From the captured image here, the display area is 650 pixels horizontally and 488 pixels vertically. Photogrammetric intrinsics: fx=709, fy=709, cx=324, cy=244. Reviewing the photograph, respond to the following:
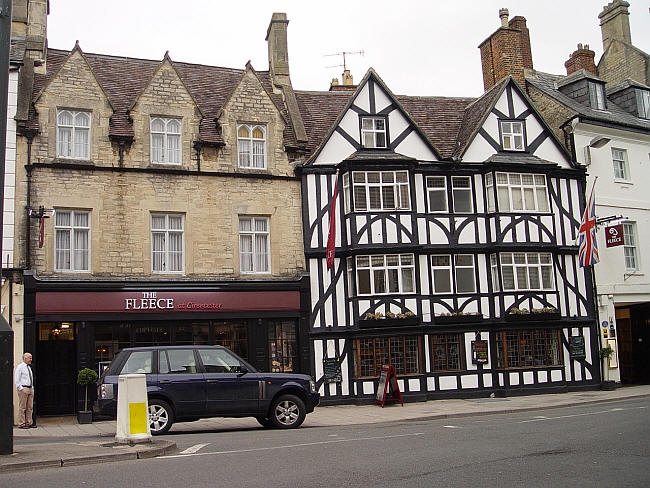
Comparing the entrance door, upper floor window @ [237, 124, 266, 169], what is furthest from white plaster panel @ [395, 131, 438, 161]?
the entrance door

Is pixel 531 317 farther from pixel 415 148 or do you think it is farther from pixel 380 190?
pixel 415 148

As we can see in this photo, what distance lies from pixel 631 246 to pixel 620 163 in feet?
10.9

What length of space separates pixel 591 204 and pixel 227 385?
49.9 feet

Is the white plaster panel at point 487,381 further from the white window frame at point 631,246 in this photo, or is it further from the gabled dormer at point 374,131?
the white window frame at point 631,246

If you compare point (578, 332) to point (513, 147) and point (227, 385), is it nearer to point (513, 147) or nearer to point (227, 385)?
point (513, 147)

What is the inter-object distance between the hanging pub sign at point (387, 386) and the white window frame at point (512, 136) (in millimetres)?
9624

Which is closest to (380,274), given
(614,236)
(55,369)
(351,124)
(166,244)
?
(351,124)

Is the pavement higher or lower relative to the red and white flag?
lower

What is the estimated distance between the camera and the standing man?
17.6 metres

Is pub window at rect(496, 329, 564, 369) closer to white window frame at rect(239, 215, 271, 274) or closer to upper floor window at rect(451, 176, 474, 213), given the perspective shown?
upper floor window at rect(451, 176, 474, 213)

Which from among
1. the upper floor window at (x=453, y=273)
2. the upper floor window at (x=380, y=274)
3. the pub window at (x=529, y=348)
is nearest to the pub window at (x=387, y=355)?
the upper floor window at (x=380, y=274)

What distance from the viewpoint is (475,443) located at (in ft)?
37.7

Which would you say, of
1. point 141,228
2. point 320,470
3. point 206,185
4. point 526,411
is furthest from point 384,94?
point 320,470

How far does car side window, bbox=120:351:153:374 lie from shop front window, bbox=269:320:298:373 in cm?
800
